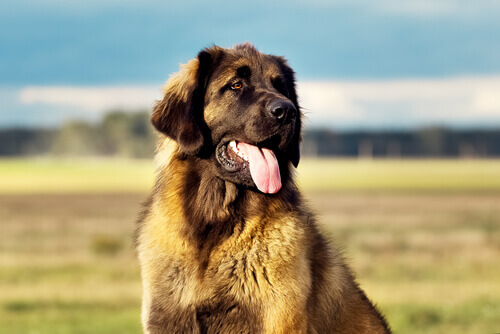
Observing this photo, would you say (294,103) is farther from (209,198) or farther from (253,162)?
(209,198)

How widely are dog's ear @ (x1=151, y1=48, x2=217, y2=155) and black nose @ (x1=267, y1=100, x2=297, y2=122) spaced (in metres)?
0.54

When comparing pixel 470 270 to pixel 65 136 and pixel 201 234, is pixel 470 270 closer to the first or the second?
pixel 201 234

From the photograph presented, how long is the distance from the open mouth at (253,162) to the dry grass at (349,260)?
0.73m

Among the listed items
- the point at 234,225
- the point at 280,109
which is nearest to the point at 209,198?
the point at 234,225

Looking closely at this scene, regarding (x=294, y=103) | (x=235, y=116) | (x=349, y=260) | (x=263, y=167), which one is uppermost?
(x=294, y=103)

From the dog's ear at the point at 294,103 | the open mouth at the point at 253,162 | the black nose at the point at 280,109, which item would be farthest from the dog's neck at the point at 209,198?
the black nose at the point at 280,109

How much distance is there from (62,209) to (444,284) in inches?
1130

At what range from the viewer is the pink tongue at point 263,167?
15.1ft

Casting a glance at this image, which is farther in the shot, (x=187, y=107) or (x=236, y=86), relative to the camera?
(x=236, y=86)

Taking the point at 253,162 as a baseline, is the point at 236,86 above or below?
above

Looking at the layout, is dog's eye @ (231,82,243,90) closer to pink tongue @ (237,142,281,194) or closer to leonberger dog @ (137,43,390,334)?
leonberger dog @ (137,43,390,334)

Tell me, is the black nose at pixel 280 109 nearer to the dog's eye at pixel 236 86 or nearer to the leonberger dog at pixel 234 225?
the leonberger dog at pixel 234 225

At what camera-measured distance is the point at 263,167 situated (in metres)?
4.66

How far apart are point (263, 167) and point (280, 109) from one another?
46cm
